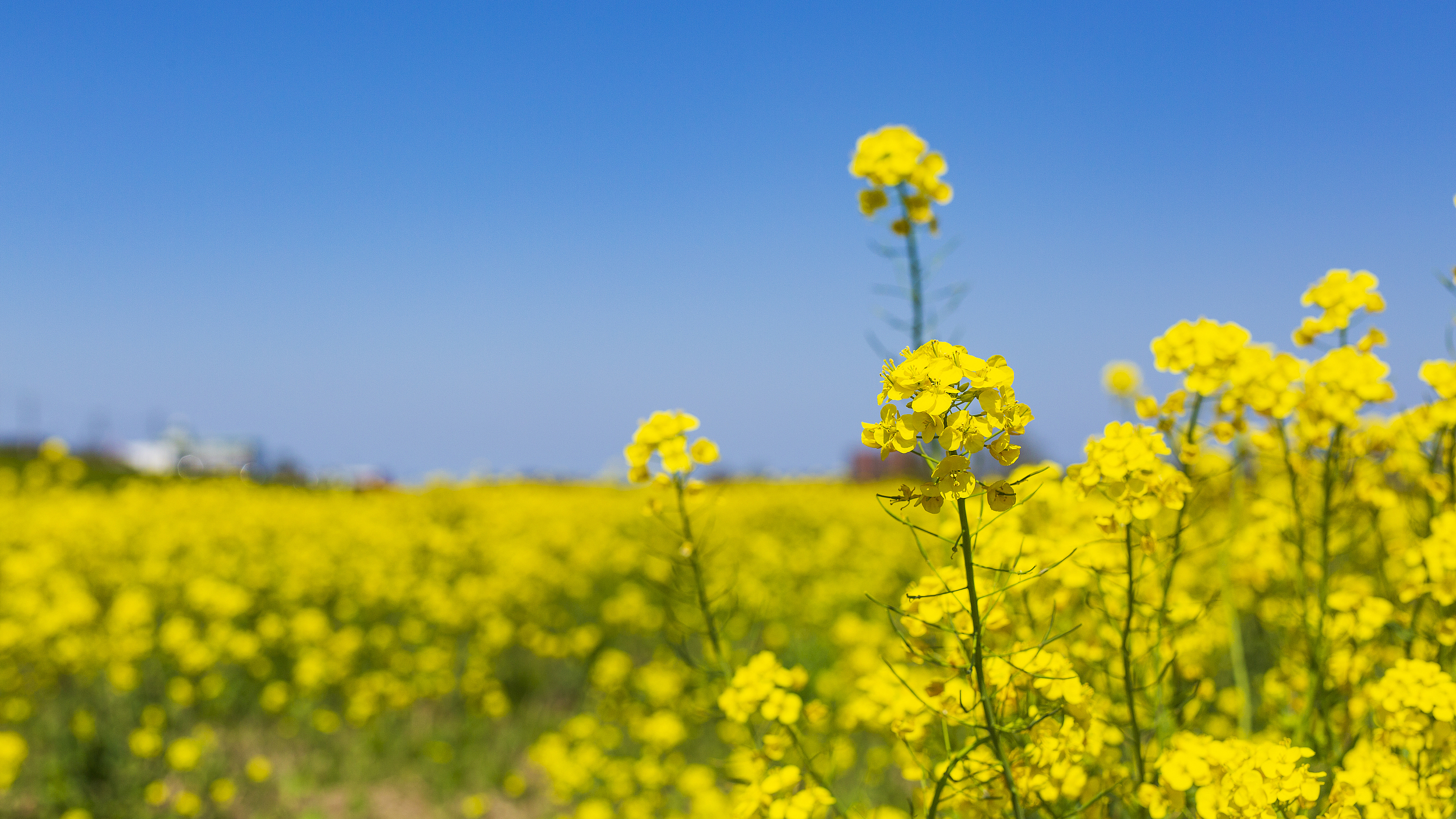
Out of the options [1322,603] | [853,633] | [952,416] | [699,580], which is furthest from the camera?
[853,633]

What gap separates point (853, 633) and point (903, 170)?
3256mm

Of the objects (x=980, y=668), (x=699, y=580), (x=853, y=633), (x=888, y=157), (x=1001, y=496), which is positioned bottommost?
(x=853, y=633)

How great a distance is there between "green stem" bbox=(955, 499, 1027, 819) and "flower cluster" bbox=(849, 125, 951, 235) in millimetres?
1016

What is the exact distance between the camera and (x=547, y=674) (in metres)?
6.05

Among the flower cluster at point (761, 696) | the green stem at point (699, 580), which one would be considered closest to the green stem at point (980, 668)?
the flower cluster at point (761, 696)

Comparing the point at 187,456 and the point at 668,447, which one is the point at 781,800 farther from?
the point at 187,456

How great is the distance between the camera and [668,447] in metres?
1.93

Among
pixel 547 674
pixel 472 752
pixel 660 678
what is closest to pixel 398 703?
pixel 472 752

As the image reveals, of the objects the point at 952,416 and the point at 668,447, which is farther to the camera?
the point at 668,447

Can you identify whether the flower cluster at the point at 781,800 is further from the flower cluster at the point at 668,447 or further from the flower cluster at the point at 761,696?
the flower cluster at the point at 668,447

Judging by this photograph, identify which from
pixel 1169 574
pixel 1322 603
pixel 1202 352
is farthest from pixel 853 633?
pixel 1202 352

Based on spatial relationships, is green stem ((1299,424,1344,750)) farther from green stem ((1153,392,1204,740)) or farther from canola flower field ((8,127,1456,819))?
green stem ((1153,392,1204,740))

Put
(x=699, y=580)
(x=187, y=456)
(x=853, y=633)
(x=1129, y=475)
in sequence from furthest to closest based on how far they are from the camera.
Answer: (x=187, y=456), (x=853, y=633), (x=699, y=580), (x=1129, y=475)

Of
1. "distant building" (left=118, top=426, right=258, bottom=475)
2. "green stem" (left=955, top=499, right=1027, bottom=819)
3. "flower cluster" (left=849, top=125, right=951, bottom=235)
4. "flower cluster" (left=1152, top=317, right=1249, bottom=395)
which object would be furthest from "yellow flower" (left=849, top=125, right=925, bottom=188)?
"distant building" (left=118, top=426, right=258, bottom=475)
